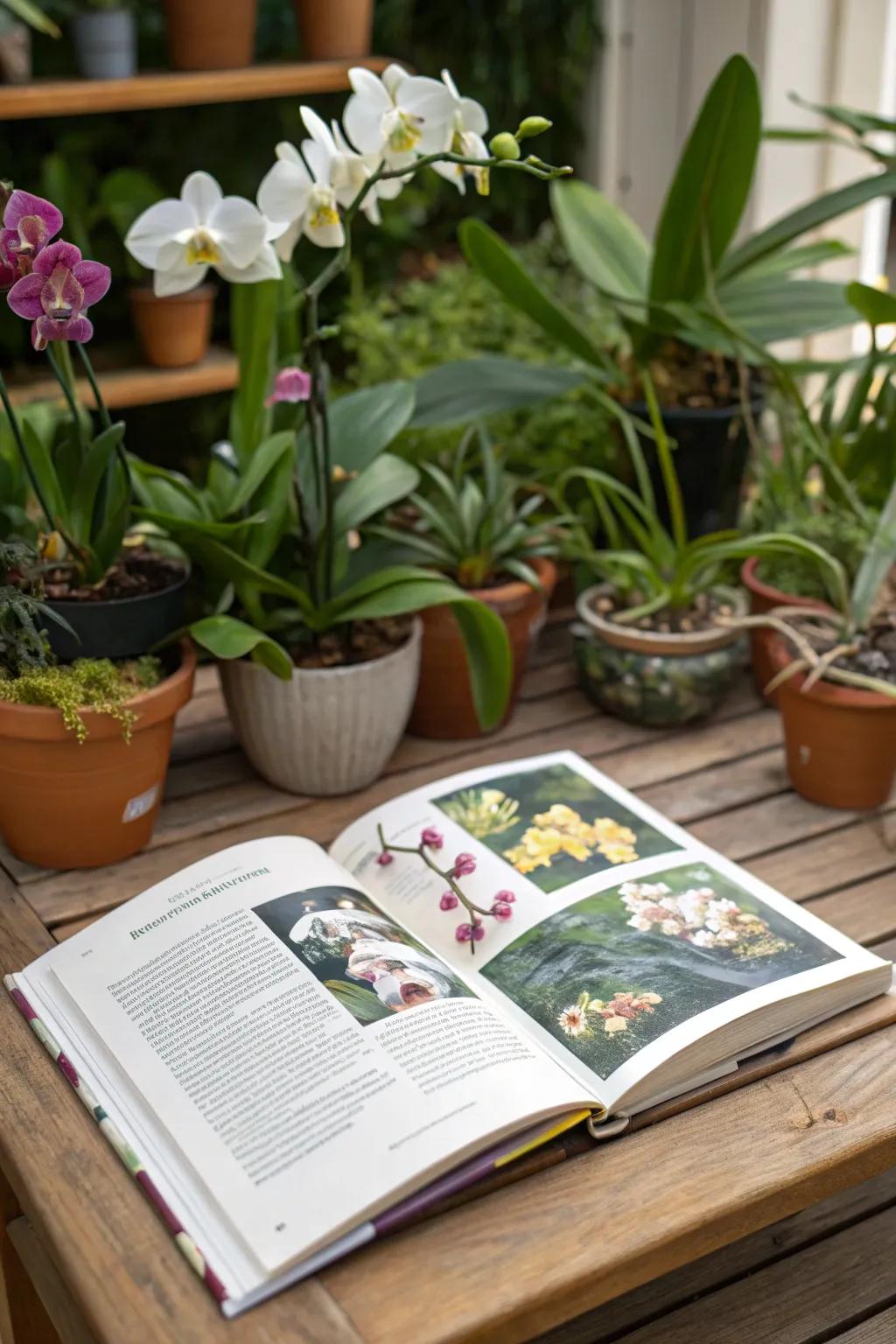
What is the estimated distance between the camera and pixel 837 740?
4.02 feet

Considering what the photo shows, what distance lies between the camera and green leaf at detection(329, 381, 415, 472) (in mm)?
1291

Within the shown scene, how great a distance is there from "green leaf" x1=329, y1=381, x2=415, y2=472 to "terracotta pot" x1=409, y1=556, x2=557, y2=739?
0.16m

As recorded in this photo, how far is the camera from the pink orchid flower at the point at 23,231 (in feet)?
3.18

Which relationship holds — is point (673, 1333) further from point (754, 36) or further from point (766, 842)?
point (754, 36)

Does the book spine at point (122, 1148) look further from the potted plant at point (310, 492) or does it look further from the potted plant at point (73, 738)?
the potted plant at point (310, 492)

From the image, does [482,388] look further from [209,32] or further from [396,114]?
[209,32]

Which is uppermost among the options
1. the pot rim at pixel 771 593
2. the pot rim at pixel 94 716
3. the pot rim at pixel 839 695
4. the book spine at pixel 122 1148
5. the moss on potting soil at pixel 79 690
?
the moss on potting soil at pixel 79 690

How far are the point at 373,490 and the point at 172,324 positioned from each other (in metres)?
1.02

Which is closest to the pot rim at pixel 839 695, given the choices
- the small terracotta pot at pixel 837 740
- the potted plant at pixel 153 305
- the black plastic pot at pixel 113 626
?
the small terracotta pot at pixel 837 740

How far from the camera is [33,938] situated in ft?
3.52

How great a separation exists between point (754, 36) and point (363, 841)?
140cm

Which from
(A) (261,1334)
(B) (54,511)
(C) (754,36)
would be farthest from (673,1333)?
(C) (754,36)

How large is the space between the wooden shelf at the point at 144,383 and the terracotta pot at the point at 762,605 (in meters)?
1.06

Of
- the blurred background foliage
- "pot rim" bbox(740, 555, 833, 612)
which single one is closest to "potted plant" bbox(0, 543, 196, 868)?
"pot rim" bbox(740, 555, 833, 612)
